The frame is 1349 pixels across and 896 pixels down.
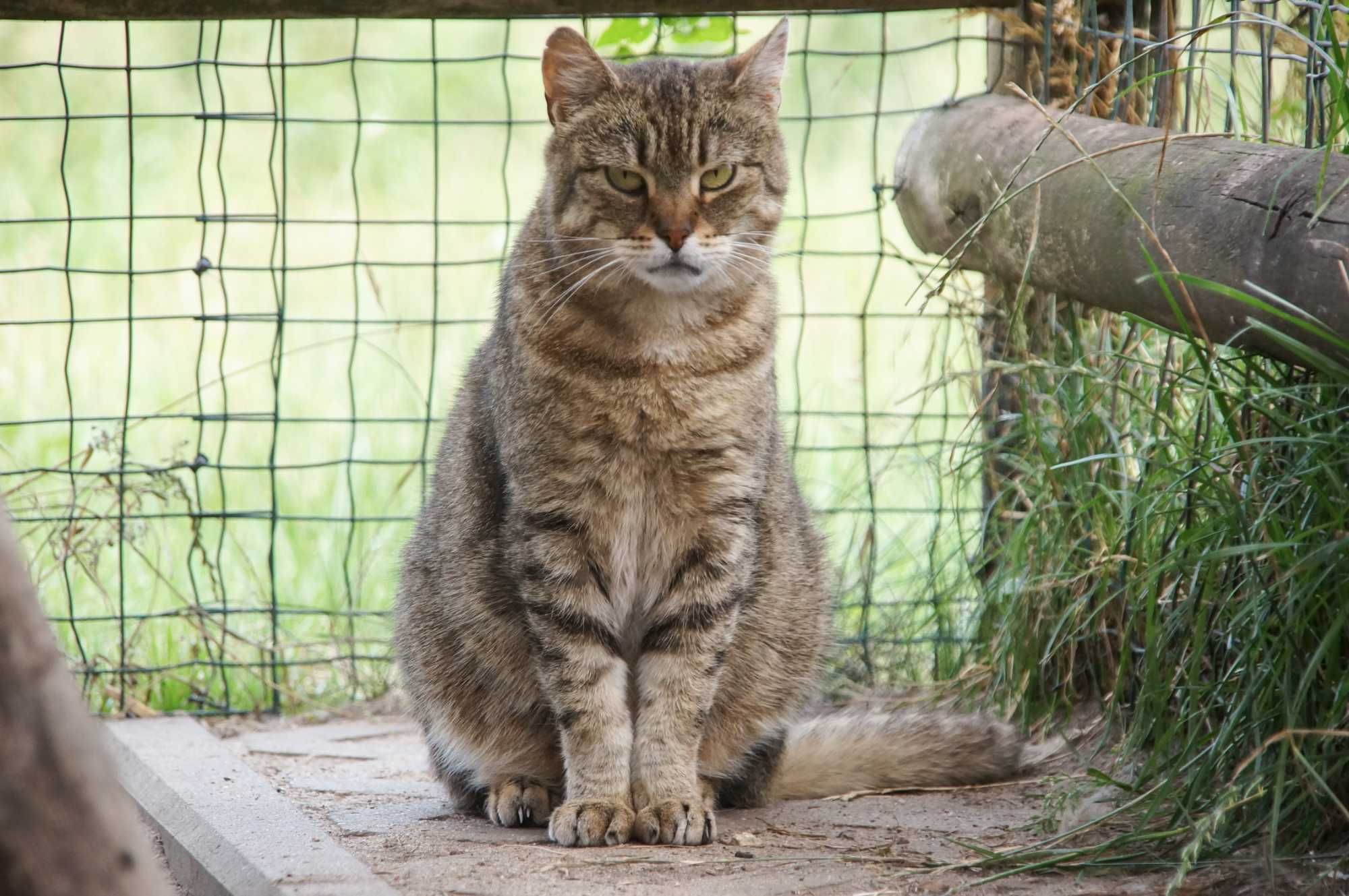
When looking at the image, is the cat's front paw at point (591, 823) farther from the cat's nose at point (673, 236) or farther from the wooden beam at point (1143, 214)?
the wooden beam at point (1143, 214)

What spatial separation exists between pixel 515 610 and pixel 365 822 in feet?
1.61

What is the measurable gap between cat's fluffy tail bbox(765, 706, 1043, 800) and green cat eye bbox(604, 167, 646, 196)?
43.9 inches

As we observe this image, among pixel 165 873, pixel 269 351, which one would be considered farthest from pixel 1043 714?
pixel 269 351

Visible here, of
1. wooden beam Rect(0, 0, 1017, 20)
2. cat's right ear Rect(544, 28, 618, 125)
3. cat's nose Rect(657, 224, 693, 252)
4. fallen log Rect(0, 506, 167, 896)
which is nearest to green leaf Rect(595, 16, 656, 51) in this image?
wooden beam Rect(0, 0, 1017, 20)

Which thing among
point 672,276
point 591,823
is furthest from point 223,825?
point 672,276

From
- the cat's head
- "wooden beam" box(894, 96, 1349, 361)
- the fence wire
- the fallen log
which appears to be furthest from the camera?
the fence wire

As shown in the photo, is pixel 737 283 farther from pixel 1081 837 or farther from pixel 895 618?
pixel 895 618

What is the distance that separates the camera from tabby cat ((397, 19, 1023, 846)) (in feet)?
8.30

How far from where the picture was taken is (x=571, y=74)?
2.69m

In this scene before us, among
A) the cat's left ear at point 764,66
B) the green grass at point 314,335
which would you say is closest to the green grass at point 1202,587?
the green grass at point 314,335

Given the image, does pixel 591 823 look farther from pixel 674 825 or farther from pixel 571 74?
pixel 571 74

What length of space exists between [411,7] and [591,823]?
198 centimetres

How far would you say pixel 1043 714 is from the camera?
315cm

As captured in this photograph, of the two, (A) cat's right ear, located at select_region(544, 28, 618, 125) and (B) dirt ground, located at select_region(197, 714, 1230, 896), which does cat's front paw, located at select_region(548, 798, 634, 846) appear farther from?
(A) cat's right ear, located at select_region(544, 28, 618, 125)
